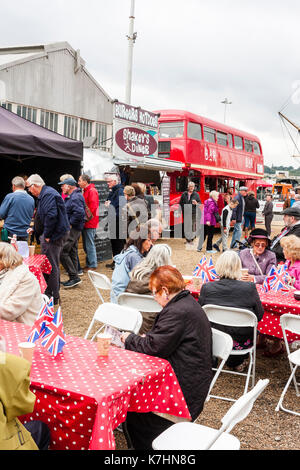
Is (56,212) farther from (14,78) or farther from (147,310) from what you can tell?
(14,78)

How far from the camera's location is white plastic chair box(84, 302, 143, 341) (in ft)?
10.8

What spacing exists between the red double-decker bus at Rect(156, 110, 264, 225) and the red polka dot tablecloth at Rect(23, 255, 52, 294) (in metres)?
8.19

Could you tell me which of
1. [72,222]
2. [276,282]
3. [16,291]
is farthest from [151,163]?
[16,291]

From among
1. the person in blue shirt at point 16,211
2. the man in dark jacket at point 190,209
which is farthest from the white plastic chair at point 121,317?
the man in dark jacket at point 190,209

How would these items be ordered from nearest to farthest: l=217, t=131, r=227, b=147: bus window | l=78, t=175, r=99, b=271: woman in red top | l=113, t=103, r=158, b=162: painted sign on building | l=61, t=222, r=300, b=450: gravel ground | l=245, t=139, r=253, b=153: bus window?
l=61, t=222, r=300, b=450: gravel ground → l=78, t=175, r=99, b=271: woman in red top → l=113, t=103, r=158, b=162: painted sign on building → l=217, t=131, r=227, b=147: bus window → l=245, t=139, r=253, b=153: bus window

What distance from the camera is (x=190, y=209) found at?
43.4 ft

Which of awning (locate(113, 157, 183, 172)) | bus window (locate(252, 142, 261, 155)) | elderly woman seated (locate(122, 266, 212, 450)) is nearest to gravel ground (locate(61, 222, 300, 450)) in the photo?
elderly woman seated (locate(122, 266, 212, 450))

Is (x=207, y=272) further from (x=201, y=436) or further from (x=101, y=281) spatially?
(x=201, y=436)

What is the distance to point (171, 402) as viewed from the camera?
2.56 meters

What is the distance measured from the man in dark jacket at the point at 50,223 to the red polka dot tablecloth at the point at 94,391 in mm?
3423

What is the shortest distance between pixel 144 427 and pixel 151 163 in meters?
9.99

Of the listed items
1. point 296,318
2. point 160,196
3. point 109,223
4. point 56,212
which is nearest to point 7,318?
point 296,318

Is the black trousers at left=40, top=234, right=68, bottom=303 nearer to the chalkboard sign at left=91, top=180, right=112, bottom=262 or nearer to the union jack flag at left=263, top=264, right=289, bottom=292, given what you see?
the union jack flag at left=263, top=264, right=289, bottom=292

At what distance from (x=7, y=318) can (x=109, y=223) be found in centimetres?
566
